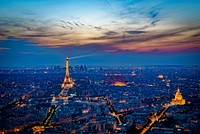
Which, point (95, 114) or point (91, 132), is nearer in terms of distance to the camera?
point (91, 132)

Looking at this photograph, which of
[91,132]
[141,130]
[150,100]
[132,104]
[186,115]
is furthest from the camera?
[150,100]

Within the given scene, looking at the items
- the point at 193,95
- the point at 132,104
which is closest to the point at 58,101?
the point at 132,104

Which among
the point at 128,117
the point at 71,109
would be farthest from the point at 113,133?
the point at 71,109

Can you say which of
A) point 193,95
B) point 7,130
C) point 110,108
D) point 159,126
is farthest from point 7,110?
point 193,95

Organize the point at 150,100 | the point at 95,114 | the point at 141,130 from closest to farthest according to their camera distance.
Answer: the point at 141,130, the point at 95,114, the point at 150,100

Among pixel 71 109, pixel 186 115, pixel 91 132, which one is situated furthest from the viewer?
pixel 71 109

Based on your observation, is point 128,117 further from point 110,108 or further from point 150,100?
point 150,100

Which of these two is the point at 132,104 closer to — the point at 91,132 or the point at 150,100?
the point at 150,100

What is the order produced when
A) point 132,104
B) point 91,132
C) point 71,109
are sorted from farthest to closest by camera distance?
1. point 132,104
2. point 71,109
3. point 91,132

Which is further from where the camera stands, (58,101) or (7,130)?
(58,101)
